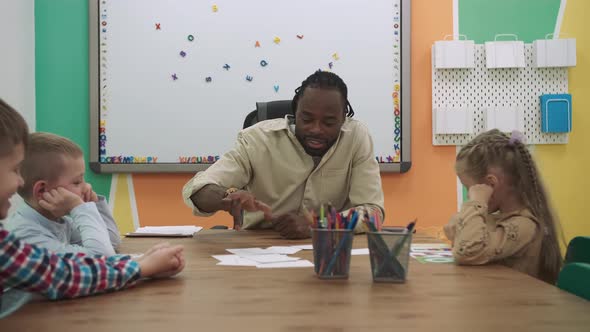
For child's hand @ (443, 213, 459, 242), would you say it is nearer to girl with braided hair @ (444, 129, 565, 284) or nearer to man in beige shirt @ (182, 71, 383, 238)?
girl with braided hair @ (444, 129, 565, 284)

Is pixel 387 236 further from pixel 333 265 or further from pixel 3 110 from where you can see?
pixel 3 110

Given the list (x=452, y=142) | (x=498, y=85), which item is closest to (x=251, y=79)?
(x=452, y=142)

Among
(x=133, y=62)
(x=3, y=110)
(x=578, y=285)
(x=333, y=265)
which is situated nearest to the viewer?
(x=3, y=110)

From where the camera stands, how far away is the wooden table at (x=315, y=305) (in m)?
0.81

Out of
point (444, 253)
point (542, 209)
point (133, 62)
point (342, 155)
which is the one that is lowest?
point (444, 253)

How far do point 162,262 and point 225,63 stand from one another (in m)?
2.43

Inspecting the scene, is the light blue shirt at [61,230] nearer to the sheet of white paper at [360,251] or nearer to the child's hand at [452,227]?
the sheet of white paper at [360,251]

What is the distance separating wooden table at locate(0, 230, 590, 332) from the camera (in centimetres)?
81

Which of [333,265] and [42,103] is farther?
[42,103]

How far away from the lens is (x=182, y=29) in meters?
3.41

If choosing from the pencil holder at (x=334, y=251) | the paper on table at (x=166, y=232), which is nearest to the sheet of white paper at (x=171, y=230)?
the paper on table at (x=166, y=232)

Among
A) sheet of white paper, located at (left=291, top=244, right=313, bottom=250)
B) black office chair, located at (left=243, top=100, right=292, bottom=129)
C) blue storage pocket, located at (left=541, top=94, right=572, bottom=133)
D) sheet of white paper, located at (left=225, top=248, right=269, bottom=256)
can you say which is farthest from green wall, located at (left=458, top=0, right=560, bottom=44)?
sheet of white paper, located at (left=225, top=248, right=269, bottom=256)

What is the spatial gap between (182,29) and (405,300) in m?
2.78

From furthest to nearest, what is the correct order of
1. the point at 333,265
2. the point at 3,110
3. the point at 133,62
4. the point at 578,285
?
the point at 133,62 → the point at 333,265 → the point at 578,285 → the point at 3,110
